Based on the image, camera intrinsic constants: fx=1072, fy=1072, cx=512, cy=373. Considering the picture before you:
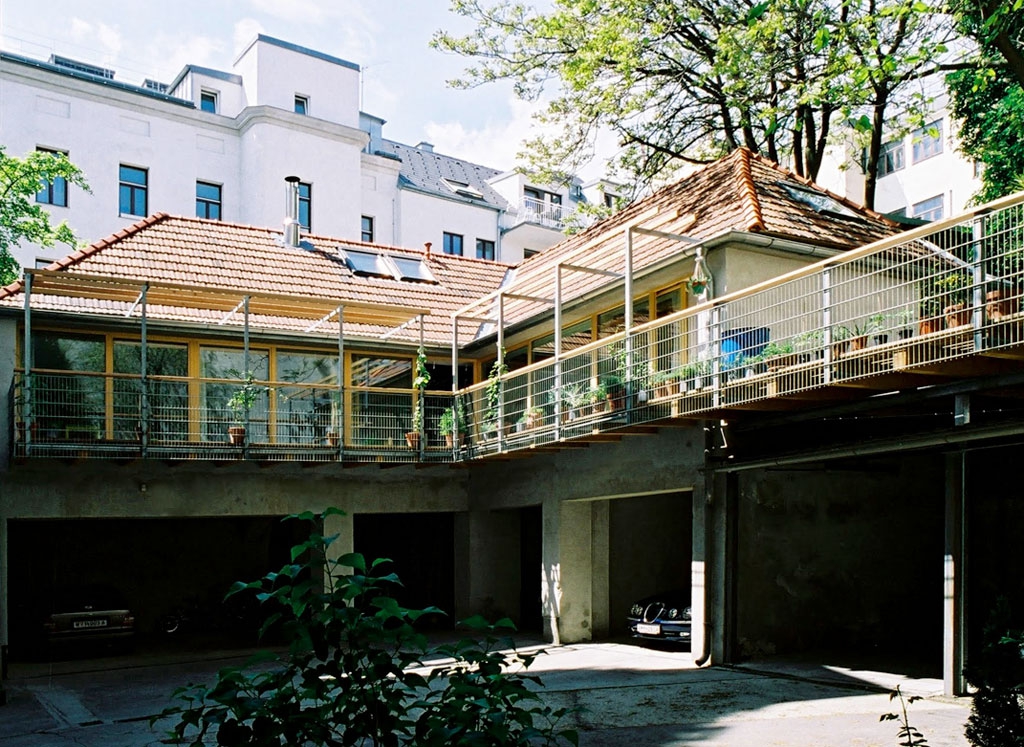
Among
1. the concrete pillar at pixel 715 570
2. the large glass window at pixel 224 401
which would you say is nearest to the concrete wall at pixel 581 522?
the concrete pillar at pixel 715 570

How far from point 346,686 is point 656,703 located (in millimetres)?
9201

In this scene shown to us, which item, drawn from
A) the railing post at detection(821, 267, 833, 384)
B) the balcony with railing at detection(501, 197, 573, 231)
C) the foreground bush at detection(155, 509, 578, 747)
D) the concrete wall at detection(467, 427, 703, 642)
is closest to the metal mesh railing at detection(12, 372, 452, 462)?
the concrete wall at detection(467, 427, 703, 642)

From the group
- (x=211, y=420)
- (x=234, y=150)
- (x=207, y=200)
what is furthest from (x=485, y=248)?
(x=211, y=420)

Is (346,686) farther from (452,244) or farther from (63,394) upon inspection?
(452,244)

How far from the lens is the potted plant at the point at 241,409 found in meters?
16.8

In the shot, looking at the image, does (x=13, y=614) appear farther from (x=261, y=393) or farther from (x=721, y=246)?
(x=721, y=246)

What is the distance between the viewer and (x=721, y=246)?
14.7 meters

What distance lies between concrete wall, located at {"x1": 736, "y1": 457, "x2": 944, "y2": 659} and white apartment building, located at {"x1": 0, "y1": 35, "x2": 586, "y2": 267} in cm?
2020

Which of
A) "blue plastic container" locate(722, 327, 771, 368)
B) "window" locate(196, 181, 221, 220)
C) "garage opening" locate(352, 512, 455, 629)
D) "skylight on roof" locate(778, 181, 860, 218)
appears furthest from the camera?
"window" locate(196, 181, 221, 220)

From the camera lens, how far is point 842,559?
15031mm

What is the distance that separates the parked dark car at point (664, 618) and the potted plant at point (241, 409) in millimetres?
6669

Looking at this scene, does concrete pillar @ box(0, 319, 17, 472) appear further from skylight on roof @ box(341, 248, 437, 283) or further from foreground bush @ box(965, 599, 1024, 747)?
foreground bush @ box(965, 599, 1024, 747)

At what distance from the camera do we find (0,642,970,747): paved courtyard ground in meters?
9.30

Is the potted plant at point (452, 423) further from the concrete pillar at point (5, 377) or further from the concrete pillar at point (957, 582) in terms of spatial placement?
the concrete pillar at point (957, 582)
